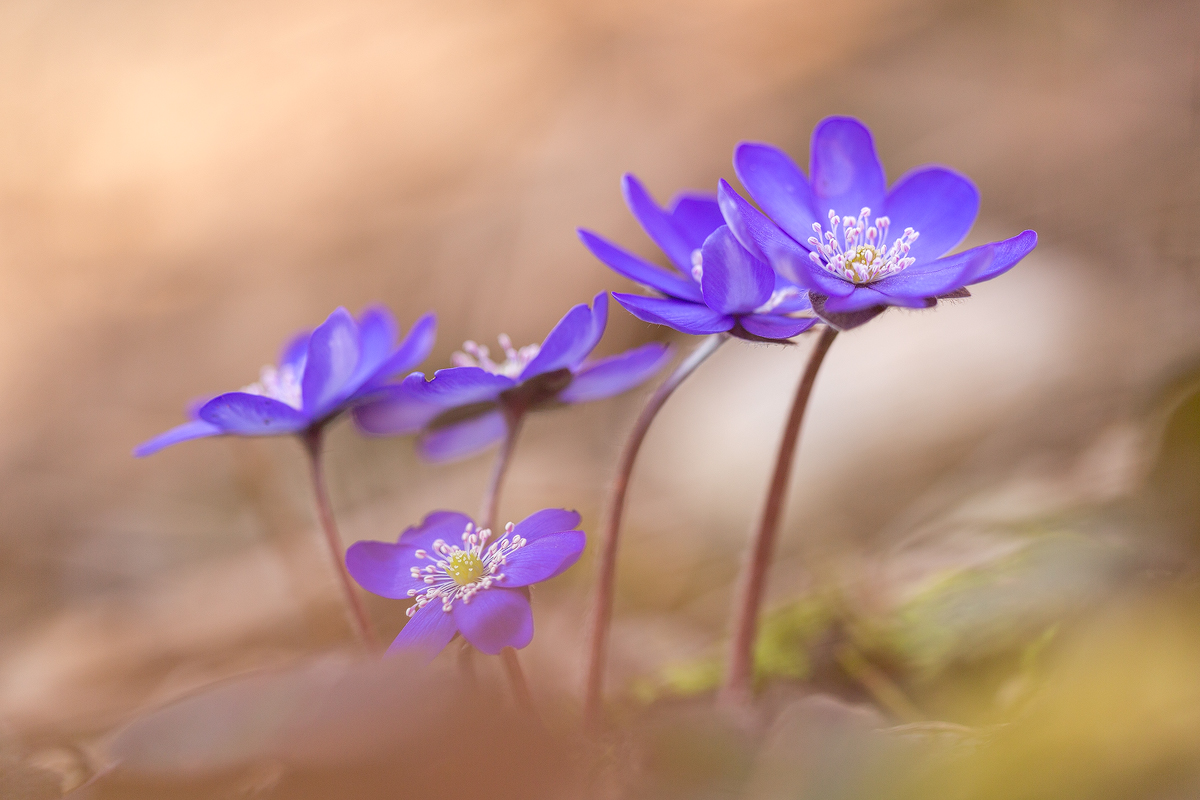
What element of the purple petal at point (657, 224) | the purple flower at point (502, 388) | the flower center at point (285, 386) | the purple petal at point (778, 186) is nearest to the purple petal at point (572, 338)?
the purple flower at point (502, 388)

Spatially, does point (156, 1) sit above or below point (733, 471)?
above

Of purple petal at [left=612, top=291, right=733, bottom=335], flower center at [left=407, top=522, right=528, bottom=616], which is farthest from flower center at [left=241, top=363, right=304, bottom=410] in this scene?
purple petal at [left=612, top=291, right=733, bottom=335]

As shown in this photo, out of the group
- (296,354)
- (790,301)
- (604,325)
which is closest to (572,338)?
(604,325)

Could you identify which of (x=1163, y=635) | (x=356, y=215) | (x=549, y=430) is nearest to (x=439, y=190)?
(x=356, y=215)

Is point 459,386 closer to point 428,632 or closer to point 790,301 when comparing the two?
point 428,632

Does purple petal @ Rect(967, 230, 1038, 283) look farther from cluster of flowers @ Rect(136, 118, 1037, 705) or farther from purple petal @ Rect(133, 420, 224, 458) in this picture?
purple petal @ Rect(133, 420, 224, 458)

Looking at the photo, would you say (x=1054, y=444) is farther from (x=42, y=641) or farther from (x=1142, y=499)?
(x=42, y=641)
